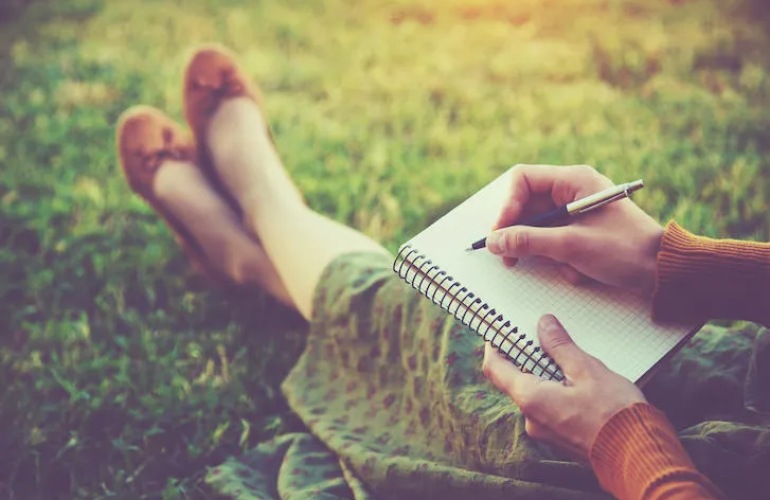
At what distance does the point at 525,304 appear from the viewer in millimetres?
943

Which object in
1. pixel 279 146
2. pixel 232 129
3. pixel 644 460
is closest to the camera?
pixel 644 460

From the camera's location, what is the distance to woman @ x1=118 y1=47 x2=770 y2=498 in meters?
0.84

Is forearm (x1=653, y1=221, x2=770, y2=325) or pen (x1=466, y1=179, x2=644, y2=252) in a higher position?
pen (x1=466, y1=179, x2=644, y2=252)

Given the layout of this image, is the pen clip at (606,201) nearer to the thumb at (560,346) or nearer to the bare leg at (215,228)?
the thumb at (560,346)

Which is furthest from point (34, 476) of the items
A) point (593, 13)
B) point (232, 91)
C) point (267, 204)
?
point (593, 13)

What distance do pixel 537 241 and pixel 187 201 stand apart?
3.16 ft

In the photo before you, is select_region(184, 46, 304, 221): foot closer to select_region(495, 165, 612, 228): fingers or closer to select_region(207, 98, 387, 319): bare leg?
select_region(207, 98, 387, 319): bare leg

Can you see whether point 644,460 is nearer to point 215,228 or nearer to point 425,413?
point 425,413

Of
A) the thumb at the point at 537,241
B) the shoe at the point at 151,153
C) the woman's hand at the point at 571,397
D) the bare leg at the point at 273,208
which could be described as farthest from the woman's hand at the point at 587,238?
the shoe at the point at 151,153

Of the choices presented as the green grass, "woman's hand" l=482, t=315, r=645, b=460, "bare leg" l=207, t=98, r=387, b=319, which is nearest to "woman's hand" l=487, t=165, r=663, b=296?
"woman's hand" l=482, t=315, r=645, b=460

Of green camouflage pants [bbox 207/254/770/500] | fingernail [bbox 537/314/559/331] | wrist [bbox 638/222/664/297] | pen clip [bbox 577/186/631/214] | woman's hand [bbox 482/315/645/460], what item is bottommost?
green camouflage pants [bbox 207/254/770/500]

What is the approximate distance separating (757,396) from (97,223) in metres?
1.43

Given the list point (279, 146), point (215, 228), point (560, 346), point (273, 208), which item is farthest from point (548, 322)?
point (279, 146)

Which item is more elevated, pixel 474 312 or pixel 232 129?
pixel 232 129
